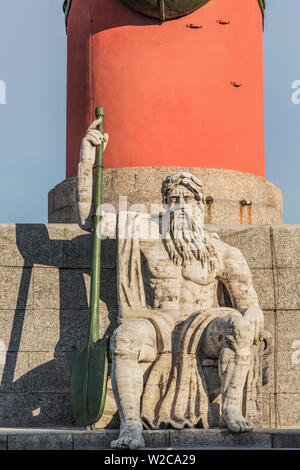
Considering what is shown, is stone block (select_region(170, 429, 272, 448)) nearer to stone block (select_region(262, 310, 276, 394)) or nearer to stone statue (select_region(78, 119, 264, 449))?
stone statue (select_region(78, 119, 264, 449))

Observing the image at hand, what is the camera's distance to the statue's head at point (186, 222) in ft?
29.3

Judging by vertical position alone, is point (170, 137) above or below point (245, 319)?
above

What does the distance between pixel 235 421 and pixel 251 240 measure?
237 cm

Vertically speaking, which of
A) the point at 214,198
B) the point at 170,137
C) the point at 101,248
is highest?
the point at 170,137

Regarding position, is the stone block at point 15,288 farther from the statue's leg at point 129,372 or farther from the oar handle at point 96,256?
the statue's leg at point 129,372

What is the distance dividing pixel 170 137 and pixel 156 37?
127cm

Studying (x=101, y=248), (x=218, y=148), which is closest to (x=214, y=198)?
(x=218, y=148)

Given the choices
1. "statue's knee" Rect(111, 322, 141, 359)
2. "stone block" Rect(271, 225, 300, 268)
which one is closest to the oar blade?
"statue's knee" Rect(111, 322, 141, 359)

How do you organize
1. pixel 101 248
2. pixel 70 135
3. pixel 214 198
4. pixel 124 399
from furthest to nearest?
1. pixel 70 135
2. pixel 214 198
3. pixel 101 248
4. pixel 124 399

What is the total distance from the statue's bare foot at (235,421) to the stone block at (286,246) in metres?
2.10

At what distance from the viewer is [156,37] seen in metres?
12.5

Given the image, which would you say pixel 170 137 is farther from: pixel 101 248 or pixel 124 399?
pixel 124 399

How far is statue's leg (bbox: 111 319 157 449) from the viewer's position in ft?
25.8
